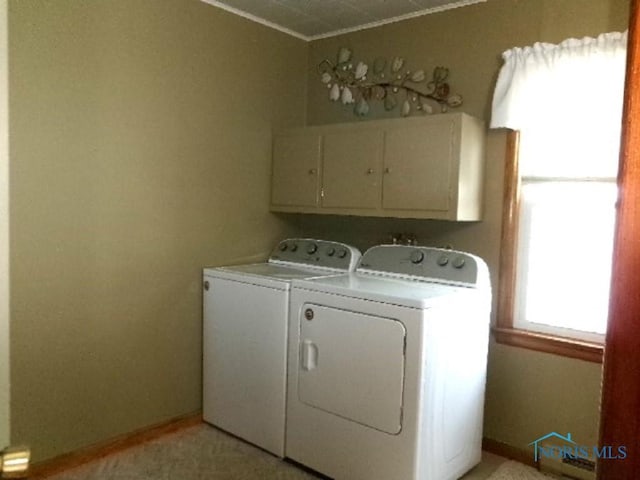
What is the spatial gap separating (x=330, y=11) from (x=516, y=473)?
2.75 m

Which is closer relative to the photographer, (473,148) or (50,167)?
(50,167)

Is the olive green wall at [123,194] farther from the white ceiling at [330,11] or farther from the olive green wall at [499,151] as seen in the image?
the olive green wall at [499,151]

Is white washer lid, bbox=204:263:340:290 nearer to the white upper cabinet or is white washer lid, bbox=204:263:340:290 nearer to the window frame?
the white upper cabinet

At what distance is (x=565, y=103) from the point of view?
2.39 metres

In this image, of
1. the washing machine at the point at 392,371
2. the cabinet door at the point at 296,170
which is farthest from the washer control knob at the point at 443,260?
the cabinet door at the point at 296,170

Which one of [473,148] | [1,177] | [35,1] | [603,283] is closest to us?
[1,177]

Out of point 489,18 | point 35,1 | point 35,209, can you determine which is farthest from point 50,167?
point 489,18

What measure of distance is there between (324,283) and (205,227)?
3.06ft

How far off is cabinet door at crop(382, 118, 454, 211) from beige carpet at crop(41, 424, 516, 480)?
4.66 feet

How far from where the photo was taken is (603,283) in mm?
2420

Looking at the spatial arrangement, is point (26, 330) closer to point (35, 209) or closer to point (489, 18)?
point (35, 209)

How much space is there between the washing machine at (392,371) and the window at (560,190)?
1.01ft

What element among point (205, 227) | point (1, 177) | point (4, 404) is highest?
point (1, 177)

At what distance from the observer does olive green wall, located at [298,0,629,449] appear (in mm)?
2432
